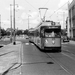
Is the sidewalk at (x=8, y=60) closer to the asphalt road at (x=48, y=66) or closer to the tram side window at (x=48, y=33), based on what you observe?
the asphalt road at (x=48, y=66)

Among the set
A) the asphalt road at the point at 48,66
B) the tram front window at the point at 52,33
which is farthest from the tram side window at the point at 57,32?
the asphalt road at the point at 48,66

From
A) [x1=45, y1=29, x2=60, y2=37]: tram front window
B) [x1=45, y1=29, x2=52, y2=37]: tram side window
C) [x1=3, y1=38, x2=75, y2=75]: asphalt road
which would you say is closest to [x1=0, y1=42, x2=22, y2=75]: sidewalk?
[x1=3, y1=38, x2=75, y2=75]: asphalt road

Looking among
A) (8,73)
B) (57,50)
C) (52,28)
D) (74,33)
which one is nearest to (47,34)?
(52,28)

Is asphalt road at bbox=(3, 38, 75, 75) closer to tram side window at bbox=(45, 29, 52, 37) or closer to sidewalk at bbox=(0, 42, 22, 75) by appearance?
sidewalk at bbox=(0, 42, 22, 75)

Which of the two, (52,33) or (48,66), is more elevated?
(52,33)

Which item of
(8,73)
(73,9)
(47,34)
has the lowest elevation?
(8,73)

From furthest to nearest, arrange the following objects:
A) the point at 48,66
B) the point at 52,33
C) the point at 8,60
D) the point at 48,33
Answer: the point at 48,33
the point at 52,33
the point at 8,60
the point at 48,66

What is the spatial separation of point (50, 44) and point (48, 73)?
40.8 ft

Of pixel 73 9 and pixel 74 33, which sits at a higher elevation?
pixel 73 9

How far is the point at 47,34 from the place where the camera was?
2283cm

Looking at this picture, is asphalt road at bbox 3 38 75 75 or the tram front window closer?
asphalt road at bbox 3 38 75 75

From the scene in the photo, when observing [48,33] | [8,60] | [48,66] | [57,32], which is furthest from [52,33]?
[48,66]

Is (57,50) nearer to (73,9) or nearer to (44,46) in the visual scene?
(44,46)

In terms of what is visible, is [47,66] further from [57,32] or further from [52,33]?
[57,32]
